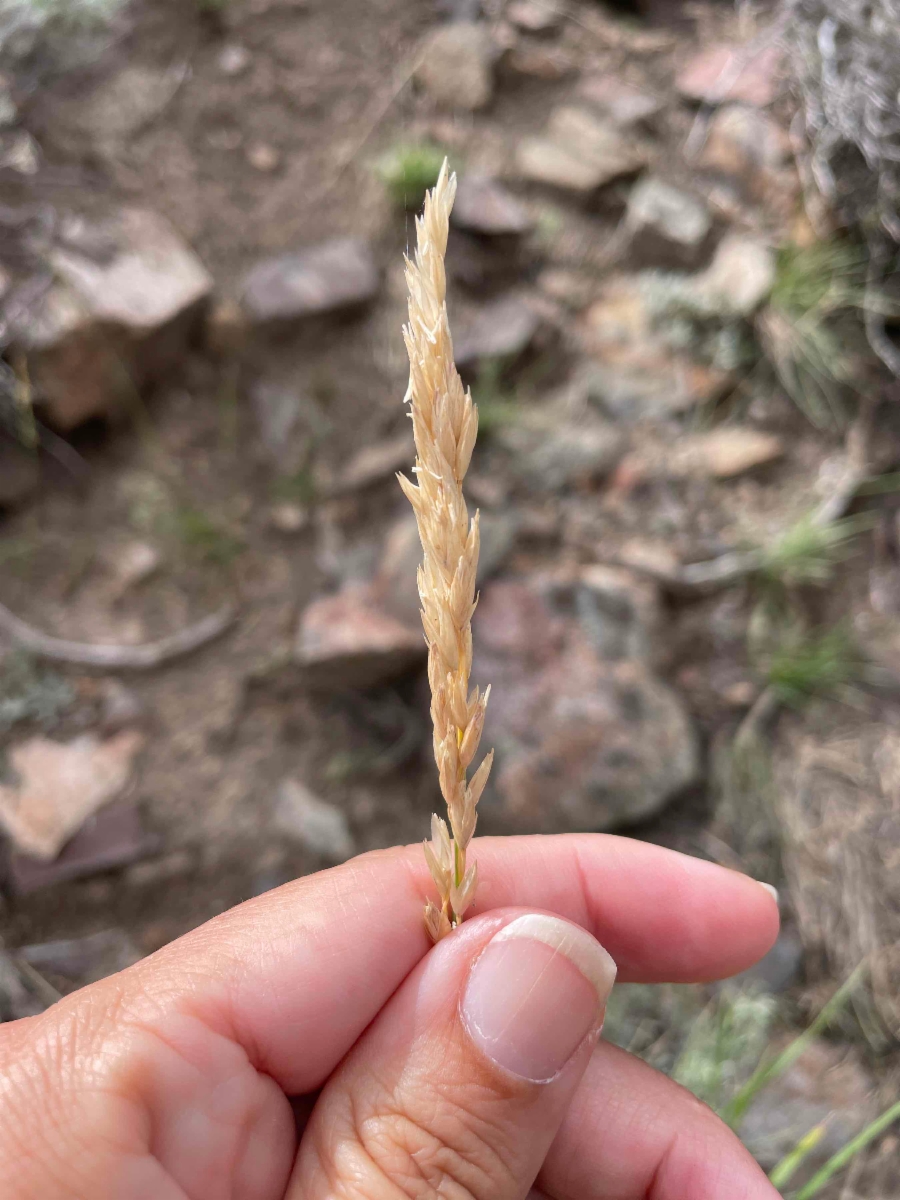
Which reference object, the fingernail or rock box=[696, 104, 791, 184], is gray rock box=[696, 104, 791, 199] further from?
the fingernail

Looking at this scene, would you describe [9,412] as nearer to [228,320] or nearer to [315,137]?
[228,320]

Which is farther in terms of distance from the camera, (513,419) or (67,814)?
(513,419)

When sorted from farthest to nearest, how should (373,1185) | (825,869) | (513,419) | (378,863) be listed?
(513,419) → (825,869) → (378,863) → (373,1185)

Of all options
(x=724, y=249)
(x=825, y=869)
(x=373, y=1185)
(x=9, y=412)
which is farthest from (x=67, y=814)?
(x=724, y=249)

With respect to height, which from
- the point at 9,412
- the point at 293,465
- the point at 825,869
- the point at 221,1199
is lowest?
the point at 825,869

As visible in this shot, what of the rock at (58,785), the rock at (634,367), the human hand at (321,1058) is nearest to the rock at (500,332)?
the rock at (634,367)
